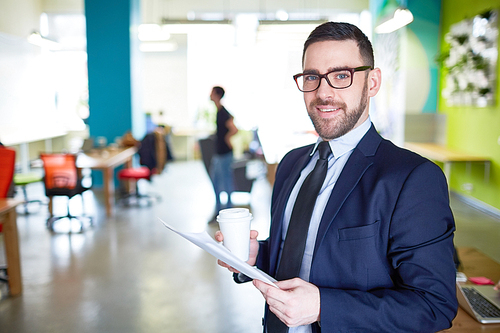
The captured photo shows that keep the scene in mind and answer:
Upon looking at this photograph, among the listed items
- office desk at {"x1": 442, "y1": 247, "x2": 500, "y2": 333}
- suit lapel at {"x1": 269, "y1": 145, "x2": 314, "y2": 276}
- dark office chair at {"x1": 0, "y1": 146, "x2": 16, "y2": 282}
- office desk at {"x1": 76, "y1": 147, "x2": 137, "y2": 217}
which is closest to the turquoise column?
office desk at {"x1": 76, "y1": 147, "x2": 137, "y2": 217}

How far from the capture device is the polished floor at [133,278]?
331 centimetres

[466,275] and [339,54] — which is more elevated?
[339,54]

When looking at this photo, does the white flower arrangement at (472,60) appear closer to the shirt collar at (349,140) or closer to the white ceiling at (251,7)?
the white ceiling at (251,7)

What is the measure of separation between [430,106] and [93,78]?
6438 millimetres

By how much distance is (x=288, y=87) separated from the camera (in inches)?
514

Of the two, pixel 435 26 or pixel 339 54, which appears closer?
pixel 339 54

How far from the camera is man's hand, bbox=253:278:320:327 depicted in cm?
95

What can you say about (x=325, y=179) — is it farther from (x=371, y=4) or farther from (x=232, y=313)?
(x=371, y=4)

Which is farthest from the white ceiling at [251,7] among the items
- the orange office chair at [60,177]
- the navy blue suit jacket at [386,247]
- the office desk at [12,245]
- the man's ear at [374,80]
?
the navy blue suit jacket at [386,247]

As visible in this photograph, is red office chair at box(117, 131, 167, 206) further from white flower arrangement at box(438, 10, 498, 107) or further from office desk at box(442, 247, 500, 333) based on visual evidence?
office desk at box(442, 247, 500, 333)

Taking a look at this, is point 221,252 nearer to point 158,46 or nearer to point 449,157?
point 449,157

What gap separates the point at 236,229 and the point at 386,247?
0.36 m

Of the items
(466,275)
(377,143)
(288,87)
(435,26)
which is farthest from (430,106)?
(377,143)

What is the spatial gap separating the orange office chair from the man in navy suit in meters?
5.07
